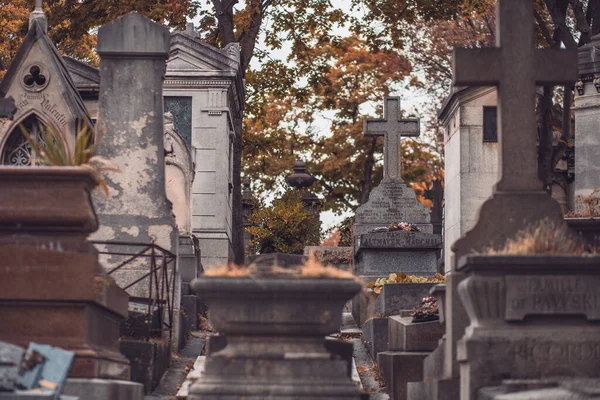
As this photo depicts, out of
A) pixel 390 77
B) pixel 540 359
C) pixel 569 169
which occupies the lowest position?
pixel 540 359

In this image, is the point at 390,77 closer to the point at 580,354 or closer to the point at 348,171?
the point at 348,171

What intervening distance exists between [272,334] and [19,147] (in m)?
10.5

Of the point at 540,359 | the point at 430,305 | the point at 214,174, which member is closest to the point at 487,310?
the point at 540,359

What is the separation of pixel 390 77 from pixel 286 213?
22012 mm

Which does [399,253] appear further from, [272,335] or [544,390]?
[544,390]

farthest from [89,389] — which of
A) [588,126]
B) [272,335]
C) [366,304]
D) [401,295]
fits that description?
[588,126]

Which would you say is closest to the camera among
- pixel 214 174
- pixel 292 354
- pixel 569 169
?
pixel 292 354

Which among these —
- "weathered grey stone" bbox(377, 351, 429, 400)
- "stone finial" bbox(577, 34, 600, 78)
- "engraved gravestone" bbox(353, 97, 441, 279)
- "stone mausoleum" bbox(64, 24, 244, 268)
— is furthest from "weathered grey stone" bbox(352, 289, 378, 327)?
"stone finial" bbox(577, 34, 600, 78)

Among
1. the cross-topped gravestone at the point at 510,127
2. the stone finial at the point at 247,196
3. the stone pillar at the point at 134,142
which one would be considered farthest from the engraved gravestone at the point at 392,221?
the cross-topped gravestone at the point at 510,127

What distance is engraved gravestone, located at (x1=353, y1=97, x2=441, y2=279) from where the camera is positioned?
19781 millimetres

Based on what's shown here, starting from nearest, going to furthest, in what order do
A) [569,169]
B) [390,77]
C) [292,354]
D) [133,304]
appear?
1. [292,354]
2. [133,304]
3. [569,169]
4. [390,77]

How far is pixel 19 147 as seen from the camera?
58.0ft

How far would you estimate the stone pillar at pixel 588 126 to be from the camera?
2081 cm

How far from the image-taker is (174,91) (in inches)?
950
